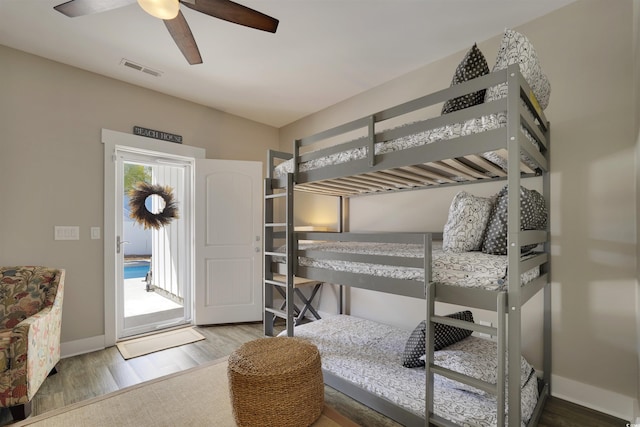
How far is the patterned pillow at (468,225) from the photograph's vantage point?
183 cm

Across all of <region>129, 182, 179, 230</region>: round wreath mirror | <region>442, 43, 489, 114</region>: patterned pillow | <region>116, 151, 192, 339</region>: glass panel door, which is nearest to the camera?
<region>442, 43, 489, 114</region>: patterned pillow

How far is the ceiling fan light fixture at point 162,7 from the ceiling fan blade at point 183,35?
0.10 metres

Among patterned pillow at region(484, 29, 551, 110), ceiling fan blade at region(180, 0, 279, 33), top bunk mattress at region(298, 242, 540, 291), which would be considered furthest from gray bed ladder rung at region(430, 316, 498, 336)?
ceiling fan blade at region(180, 0, 279, 33)

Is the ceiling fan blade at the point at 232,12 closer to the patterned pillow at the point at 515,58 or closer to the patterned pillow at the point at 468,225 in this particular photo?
the patterned pillow at the point at 515,58

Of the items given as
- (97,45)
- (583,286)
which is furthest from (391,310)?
(97,45)

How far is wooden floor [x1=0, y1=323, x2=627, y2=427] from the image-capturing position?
1.89 metres

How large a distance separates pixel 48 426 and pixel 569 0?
4135 mm

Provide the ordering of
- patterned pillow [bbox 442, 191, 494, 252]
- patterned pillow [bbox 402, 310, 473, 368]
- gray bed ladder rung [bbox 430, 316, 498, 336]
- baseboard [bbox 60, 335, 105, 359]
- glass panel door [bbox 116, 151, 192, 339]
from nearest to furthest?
1. gray bed ladder rung [bbox 430, 316, 498, 336]
2. patterned pillow [bbox 442, 191, 494, 252]
3. patterned pillow [bbox 402, 310, 473, 368]
4. baseboard [bbox 60, 335, 105, 359]
5. glass panel door [bbox 116, 151, 192, 339]

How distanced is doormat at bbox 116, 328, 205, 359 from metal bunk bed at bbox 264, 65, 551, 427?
120 cm

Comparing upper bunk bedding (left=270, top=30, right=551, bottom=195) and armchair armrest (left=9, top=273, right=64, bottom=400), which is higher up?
upper bunk bedding (left=270, top=30, right=551, bottom=195)

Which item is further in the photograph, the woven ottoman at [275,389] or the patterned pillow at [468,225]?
the patterned pillow at [468,225]

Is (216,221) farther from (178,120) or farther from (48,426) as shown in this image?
(48,426)

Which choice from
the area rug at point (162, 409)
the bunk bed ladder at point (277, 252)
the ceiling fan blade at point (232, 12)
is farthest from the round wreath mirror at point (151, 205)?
the ceiling fan blade at point (232, 12)

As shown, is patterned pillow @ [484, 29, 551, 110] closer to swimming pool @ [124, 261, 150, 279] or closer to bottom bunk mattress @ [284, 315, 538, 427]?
bottom bunk mattress @ [284, 315, 538, 427]
